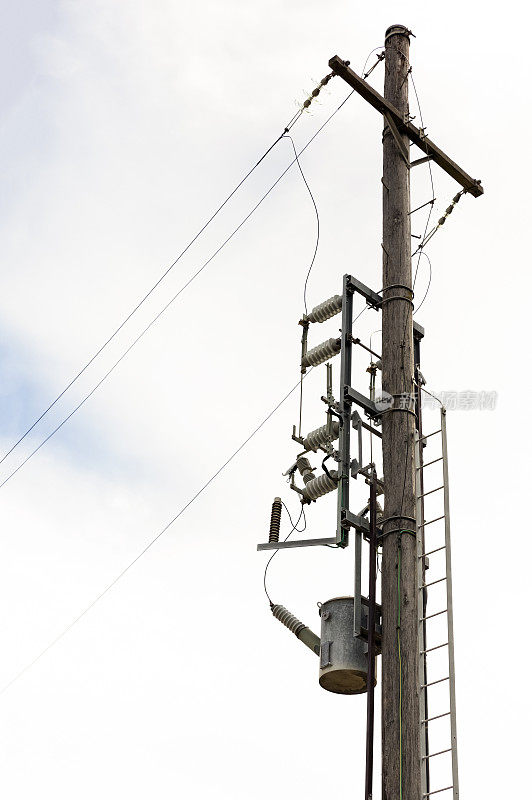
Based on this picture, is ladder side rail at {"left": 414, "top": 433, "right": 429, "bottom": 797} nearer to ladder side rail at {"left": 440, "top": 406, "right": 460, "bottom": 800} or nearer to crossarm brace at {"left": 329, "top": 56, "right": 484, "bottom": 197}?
ladder side rail at {"left": 440, "top": 406, "right": 460, "bottom": 800}

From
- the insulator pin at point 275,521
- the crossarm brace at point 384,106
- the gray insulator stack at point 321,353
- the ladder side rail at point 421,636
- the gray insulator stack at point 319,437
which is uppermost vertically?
the crossarm brace at point 384,106

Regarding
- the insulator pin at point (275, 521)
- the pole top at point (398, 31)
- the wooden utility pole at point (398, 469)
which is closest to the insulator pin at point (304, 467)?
the insulator pin at point (275, 521)

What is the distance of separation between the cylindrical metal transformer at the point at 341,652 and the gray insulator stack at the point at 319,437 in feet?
4.72

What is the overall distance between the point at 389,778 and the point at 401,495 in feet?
7.44

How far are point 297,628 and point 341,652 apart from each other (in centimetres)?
69

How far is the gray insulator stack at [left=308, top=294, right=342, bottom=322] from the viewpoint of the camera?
1100 centimetres

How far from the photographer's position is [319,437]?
406 inches

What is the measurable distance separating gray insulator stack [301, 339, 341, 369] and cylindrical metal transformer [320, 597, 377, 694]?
238cm

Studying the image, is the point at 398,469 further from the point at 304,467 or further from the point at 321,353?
the point at 321,353

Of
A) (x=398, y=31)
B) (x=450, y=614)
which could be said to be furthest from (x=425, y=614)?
(x=398, y=31)

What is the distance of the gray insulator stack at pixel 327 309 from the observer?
36.1 ft

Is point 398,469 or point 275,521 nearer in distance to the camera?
point 398,469

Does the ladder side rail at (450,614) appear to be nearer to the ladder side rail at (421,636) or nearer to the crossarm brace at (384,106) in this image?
the ladder side rail at (421,636)

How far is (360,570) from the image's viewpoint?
31.4 feet
